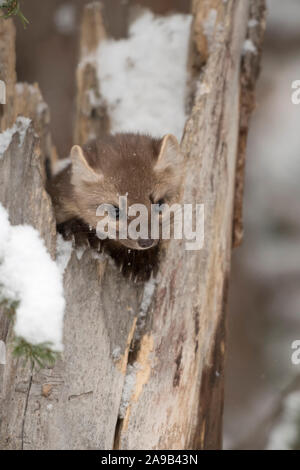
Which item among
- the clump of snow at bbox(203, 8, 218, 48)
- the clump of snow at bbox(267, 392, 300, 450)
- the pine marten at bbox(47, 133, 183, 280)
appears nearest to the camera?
the pine marten at bbox(47, 133, 183, 280)

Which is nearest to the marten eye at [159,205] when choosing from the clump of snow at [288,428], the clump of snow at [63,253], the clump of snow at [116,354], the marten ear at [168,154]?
the marten ear at [168,154]

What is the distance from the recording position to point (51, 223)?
2.52m

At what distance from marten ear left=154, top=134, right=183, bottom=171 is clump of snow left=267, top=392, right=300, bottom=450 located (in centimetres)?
226

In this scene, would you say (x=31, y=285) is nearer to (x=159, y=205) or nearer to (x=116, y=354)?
(x=116, y=354)

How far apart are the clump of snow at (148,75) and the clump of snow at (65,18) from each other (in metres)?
1.87

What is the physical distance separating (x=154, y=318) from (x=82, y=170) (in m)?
0.80

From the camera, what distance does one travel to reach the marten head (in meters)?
2.81

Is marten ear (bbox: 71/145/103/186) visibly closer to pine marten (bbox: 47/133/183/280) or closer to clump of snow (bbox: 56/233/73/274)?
pine marten (bbox: 47/133/183/280)

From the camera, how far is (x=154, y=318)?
2.82 m

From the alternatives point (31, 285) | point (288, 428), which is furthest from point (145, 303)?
point (288, 428)

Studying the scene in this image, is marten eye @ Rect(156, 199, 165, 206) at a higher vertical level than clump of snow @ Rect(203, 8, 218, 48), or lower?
lower

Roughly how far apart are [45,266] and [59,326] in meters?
0.33

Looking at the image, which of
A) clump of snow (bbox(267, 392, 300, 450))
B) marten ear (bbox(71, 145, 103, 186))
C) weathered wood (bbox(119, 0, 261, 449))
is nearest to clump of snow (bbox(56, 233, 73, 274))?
marten ear (bbox(71, 145, 103, 186))
